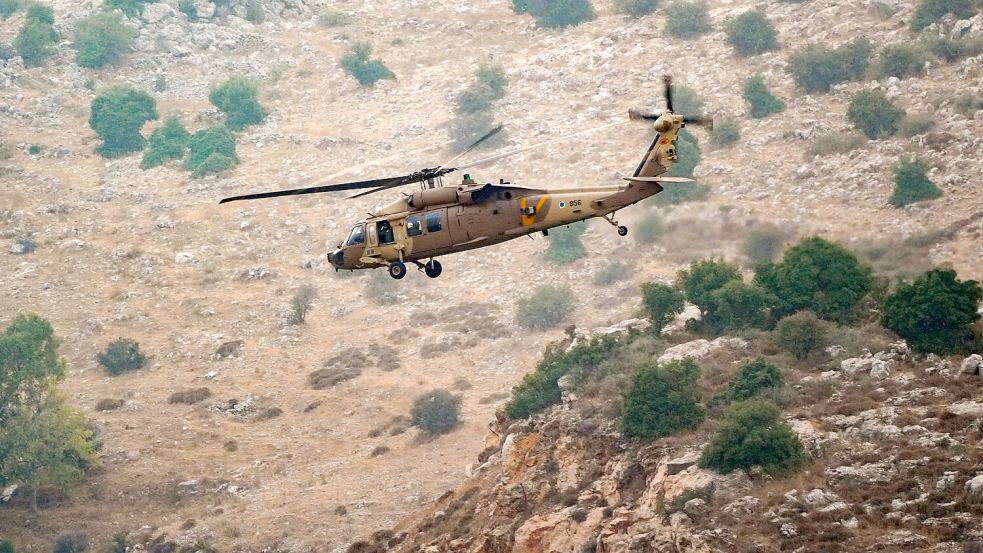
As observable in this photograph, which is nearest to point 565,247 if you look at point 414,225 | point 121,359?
point 121,359

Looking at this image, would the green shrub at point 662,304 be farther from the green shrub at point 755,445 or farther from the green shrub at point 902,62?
the green shrub at point 902,62

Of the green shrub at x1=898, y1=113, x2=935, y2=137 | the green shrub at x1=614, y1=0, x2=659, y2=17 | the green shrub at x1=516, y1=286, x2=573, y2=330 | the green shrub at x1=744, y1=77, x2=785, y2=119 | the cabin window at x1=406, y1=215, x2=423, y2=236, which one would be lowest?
the green shrub at x1=516, y1=286, x2=573, y2=330

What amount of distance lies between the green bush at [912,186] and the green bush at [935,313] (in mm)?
23886

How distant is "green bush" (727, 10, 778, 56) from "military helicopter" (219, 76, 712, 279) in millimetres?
63018

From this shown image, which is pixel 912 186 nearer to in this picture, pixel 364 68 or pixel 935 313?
pixel 935 313

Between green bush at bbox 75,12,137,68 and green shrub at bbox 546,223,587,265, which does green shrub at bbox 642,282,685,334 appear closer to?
green shrub at bbox 546,223,587,265

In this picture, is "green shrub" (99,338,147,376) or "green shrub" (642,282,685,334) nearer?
"green shrub" (642,282,685,334)

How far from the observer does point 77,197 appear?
3681 inches

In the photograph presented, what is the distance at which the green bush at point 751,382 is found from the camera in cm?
4578

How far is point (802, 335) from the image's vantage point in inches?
1949

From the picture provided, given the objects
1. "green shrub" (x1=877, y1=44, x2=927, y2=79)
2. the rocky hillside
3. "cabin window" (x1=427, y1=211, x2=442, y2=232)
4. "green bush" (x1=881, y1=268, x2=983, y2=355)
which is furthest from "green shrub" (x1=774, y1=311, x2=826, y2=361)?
"green shrub" (x1=877, y1=44, x2=927, y2=79)

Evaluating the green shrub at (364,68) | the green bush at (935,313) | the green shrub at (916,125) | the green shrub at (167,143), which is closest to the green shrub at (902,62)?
the green shrub at (916,125)

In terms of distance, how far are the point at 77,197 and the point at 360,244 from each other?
191 ft

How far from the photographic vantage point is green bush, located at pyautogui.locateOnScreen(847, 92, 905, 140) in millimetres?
82562
